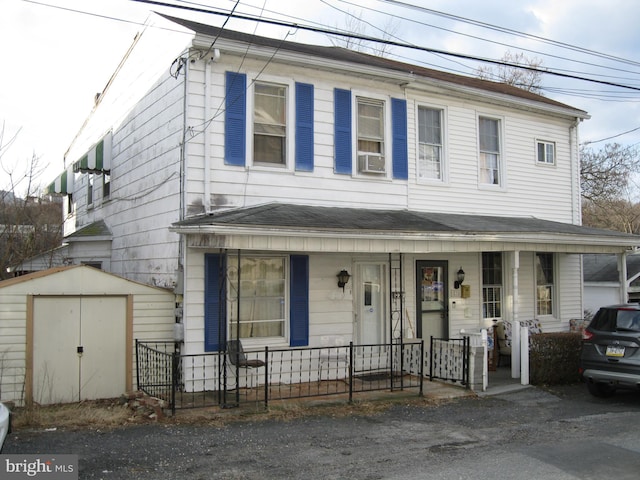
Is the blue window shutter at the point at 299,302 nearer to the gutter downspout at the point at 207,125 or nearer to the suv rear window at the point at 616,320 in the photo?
the gutter downspout at the point at 207,125

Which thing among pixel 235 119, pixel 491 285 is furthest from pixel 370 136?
pixel 491 285

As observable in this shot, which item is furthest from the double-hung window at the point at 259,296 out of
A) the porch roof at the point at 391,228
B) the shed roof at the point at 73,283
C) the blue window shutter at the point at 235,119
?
the blue window shutter at the point at 235,119

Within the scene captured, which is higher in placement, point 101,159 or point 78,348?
point 101,159

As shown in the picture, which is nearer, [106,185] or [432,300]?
[432,300]

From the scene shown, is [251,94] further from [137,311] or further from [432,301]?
[432,301]

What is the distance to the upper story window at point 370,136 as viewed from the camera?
11250 mm

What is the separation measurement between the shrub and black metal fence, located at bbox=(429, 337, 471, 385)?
61.4 inches

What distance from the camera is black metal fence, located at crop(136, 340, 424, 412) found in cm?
875

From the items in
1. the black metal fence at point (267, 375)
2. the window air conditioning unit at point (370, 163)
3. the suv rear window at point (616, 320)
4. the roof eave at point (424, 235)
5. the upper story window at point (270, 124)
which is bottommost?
the black metal fence at point (267, 375)

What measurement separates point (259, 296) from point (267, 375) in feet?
5.88

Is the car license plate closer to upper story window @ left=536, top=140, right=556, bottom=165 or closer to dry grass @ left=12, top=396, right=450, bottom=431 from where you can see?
dry grass @ left=12, top=396, right=450, bottom=431

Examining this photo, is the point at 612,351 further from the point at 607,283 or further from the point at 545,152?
the point at 607,283

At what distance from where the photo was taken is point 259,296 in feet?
32.8

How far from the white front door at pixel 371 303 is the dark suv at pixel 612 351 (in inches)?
146
